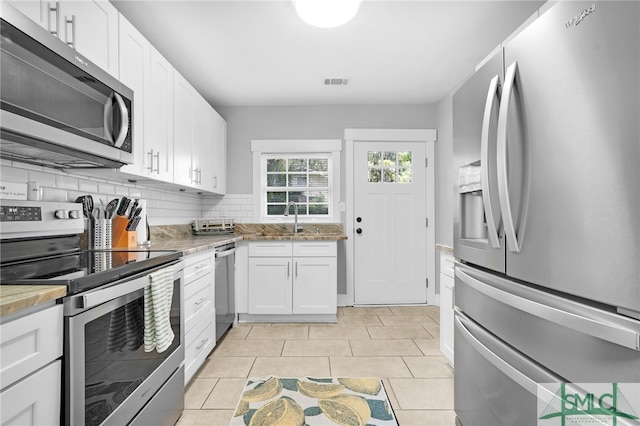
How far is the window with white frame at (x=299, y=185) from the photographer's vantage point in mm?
4238

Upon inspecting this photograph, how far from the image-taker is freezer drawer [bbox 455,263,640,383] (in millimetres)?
783

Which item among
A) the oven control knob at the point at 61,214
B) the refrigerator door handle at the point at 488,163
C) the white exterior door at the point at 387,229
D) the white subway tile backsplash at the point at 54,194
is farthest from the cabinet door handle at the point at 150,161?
the white exterior door at the point at 387,229

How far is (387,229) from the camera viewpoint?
4.20 meters

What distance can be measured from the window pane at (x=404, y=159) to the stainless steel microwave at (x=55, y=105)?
10.3ft

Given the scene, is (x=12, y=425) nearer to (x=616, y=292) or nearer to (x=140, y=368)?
(x=140, y=368)

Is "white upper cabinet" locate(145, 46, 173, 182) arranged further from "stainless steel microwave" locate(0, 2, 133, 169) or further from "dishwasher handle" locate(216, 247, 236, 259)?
"dishwasher handle" locate(216, 247, 236, 259)

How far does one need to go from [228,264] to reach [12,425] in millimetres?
2372

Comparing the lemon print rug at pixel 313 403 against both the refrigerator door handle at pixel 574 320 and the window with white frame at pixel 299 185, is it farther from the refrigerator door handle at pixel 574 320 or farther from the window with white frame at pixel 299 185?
the window with white frame at pixel 299 185

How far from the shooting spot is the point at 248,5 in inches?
85.8

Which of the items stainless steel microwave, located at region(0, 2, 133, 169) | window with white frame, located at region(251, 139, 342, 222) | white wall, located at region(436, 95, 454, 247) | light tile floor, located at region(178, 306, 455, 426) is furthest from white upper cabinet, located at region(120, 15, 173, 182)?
white wall, located at region(436, 95, 454, 247)

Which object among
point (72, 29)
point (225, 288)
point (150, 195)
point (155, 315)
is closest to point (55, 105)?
point (72, 29)

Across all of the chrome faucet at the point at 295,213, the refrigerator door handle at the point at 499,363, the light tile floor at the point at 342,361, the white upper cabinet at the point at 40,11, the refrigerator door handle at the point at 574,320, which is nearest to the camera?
the refrigerator door handle at the point at 574,320

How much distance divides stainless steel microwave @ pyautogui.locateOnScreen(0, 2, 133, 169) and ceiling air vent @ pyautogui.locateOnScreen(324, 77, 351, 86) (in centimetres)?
204

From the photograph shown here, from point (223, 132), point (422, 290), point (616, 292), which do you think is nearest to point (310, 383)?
point (616, 292)
